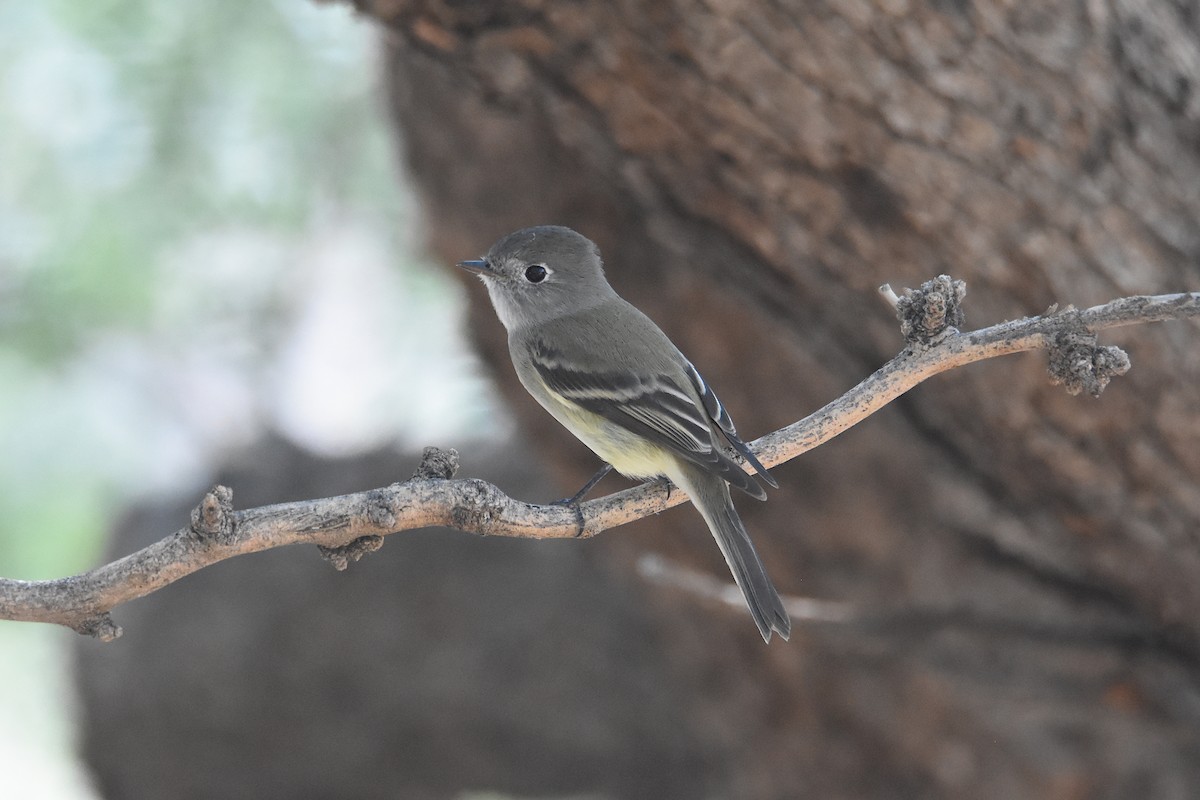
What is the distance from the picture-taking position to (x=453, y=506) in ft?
8.35

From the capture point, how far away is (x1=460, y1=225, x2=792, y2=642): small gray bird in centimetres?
323

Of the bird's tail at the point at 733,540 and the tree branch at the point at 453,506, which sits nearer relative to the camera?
the tree branch at the point at 453,506

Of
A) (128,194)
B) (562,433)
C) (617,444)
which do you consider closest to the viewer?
(617,444)

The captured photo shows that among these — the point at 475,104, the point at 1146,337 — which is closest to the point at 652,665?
the point at 475,104

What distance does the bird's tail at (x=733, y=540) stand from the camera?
10.2ft

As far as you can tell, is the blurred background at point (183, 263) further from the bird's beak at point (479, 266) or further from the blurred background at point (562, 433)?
the bird's beak at point (479, 266)

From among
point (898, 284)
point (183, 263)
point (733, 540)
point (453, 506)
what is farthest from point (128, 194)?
point (453, 506)

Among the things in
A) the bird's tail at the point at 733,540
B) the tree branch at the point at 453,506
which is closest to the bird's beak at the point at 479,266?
the bird's tail at the point at 733,540

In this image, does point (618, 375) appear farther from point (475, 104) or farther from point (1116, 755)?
point (1116, 755)

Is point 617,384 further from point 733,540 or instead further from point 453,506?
point 453,506

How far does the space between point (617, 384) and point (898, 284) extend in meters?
1.22

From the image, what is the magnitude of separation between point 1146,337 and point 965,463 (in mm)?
937

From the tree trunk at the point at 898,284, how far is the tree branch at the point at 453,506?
132 centimetres

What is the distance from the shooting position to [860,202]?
411 centimetres
